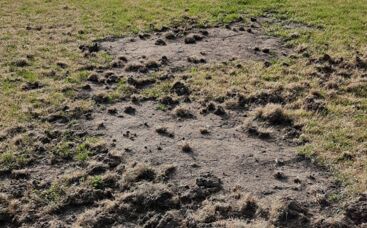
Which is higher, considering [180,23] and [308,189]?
[180,23]

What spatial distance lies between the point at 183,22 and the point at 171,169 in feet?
27.0

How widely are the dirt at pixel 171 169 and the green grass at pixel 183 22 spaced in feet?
1.19

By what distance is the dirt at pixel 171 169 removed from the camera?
8172 mm

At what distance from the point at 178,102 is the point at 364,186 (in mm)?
4411

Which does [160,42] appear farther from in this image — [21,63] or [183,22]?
[21,63]

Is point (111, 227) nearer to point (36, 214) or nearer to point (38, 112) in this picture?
point (36, 214)

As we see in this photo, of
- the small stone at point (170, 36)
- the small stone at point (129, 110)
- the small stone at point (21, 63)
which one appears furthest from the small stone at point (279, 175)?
the small stone at point (21, 63)

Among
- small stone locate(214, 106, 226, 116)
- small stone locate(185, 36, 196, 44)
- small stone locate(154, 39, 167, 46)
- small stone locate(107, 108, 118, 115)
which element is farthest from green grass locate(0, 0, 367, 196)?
small stone locate(185, 36, 196, 44)

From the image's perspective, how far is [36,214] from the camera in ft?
27.4

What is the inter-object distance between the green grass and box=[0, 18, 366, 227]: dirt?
36 centimetres

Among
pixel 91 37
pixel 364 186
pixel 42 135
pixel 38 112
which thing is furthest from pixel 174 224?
pixel 91 37

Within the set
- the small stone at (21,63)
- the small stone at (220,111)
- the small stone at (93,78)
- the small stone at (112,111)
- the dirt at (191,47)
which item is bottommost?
the small stone at (112,111)

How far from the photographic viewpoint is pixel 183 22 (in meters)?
16.6

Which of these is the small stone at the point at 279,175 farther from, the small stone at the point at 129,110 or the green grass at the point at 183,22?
the small stone at the point at 129,110
